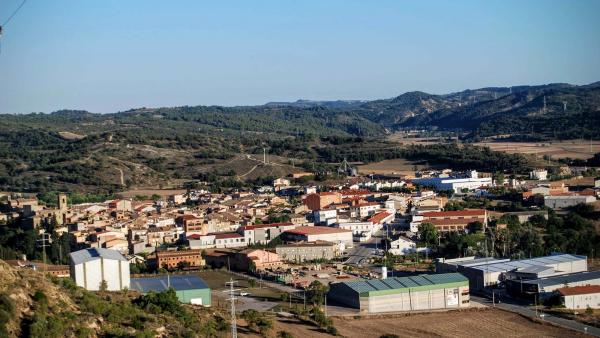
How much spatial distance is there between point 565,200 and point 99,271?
66.3ft

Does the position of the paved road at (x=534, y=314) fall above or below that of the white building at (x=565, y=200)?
below

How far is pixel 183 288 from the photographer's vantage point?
59.6 feet

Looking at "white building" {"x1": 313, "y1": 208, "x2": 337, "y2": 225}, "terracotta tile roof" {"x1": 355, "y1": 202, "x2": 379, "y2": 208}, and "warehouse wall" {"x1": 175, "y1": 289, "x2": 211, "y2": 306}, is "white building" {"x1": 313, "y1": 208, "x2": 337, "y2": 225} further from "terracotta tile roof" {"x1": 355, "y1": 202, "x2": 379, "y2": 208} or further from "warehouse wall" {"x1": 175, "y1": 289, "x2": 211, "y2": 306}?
"warehouse wall" {"x1": 175, "y1": 289, "x2": 211, "y2": 306}

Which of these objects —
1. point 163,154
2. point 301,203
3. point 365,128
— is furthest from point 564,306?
point 365,128

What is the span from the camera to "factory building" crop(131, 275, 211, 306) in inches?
700

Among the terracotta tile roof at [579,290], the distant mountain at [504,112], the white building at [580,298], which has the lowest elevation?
the white building at [580,298]

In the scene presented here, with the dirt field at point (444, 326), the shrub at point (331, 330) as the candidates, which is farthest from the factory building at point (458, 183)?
the shrub at point (331, 330)

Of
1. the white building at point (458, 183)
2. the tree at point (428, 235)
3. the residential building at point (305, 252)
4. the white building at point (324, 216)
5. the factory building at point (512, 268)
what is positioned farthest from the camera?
the white building at point (458, 183)

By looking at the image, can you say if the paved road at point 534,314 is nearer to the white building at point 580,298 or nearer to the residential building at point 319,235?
the white building at point 580,298

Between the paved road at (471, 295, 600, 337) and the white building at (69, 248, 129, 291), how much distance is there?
776 cm

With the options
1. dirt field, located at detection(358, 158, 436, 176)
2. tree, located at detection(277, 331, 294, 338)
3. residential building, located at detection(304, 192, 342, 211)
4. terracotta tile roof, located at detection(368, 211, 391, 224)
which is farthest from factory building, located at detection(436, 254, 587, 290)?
dirt field, located at detection(358, 158, 436, 176)

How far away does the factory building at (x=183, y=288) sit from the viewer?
1778cm

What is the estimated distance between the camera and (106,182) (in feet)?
156

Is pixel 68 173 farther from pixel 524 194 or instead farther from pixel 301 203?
pixel 524 194
